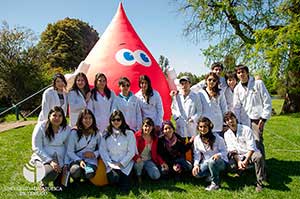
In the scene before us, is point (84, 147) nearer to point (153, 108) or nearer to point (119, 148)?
point (119, 148)

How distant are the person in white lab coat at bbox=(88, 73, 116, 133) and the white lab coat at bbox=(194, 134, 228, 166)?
4.40ft

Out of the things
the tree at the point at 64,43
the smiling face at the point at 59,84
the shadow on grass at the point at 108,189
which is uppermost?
the tree at the point at 64,43

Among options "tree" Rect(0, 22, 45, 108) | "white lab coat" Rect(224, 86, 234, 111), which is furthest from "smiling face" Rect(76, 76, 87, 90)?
"tree" Rect(0, 22, 45, 108)

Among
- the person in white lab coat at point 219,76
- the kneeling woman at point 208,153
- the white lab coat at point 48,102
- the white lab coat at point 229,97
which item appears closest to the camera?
the kneeling woman at point 208,153

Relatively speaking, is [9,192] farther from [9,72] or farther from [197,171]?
[9,72]

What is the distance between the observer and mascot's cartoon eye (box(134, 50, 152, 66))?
6.38 m

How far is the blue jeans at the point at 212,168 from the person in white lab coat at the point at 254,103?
716mm

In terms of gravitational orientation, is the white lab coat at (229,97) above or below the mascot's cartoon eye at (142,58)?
below

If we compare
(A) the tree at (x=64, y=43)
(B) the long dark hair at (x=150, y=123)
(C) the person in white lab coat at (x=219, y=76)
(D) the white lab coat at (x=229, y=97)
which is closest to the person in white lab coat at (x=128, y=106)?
(B) the long dark hair at (x=150, y=123)

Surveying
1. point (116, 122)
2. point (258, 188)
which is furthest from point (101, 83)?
point (258, 188)

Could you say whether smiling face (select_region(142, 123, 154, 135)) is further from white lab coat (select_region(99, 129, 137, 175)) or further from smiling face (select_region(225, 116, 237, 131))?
smiling face (select_region(225, 116, 237, 131))

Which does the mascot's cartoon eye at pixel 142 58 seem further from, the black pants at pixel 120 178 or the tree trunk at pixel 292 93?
the tree trunk at pixel 292 93

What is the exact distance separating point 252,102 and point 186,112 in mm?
943
